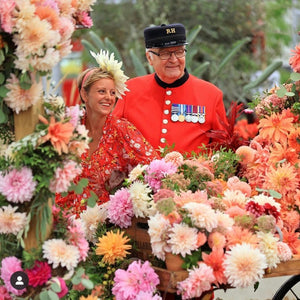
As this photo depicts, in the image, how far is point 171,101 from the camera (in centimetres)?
419

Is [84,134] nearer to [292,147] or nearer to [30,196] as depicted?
A: [30,196]

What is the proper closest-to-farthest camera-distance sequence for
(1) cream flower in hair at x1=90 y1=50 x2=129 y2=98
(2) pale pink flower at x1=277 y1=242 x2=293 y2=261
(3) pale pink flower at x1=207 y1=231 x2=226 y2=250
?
(3) pale pink flower at x1=207 y1=231 x2=226 y2=250 → (2) pale pink flower at x1=277 y1=242 x2=293 y2=261 → (1) cream flower in hair at x1=90 y1=50 x2=129 y2=98

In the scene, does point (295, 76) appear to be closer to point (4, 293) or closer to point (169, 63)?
point (169, 63)

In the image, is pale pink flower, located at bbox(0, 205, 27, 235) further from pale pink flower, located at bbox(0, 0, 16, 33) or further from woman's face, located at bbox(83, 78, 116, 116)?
woman's face, located at bbox(83, 78, 116, 116)

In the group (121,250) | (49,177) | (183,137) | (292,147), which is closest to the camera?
(49,177)

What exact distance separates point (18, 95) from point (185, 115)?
1672mm

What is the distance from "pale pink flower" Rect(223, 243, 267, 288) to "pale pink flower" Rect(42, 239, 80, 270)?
612 mm

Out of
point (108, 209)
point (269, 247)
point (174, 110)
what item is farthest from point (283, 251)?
point (174, 110)

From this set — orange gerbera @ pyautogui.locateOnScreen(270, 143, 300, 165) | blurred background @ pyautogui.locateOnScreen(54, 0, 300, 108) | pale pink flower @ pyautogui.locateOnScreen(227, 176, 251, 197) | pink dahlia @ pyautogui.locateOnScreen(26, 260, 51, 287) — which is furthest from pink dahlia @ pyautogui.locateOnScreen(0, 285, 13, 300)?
blurred background @ pyautogui.locateOnScreen(54, 0, 300, 108)

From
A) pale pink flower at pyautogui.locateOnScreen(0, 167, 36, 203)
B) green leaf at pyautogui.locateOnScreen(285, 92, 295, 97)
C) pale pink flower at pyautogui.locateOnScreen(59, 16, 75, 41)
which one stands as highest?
pale pink flower at pyautogui.locateOnScreen(59, 16, 75, 41)

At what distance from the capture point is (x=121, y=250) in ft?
10.2

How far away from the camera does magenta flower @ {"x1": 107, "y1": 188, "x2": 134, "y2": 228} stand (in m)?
3.20

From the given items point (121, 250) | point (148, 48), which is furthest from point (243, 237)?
point (148, 48)

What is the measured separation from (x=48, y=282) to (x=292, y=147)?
1.42m
